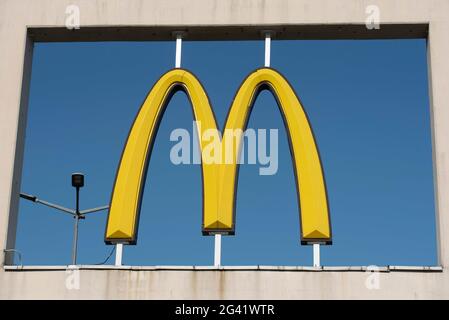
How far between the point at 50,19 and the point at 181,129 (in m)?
3.06

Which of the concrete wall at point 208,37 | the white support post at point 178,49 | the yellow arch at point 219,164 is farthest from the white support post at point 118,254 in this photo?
the white support post at point 178,49

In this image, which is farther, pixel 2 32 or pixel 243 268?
pixel 2 32

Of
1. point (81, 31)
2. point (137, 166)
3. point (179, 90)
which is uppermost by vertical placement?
point (81, 31)

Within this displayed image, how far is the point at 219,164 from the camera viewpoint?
1672 cm

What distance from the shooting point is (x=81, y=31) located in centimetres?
1802

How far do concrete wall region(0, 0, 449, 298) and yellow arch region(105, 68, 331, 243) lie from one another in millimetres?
828

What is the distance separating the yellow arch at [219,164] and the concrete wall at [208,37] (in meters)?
0.83

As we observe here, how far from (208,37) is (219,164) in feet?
8.33

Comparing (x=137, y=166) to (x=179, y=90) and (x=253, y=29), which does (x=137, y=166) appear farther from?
(x=253, y=29)

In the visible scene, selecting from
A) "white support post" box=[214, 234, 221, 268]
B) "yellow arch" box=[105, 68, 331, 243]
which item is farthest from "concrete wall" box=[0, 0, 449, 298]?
"yellow arch" box=[105, 68, 331, 243]

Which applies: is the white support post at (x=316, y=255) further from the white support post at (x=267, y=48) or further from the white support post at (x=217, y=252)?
the white support post at (x=267, y=48)

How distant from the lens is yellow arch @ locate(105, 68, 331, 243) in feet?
53.5
